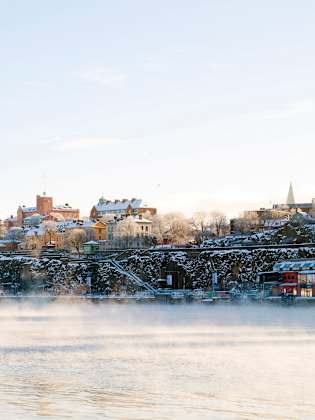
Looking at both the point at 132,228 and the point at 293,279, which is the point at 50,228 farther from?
the point at 293,279

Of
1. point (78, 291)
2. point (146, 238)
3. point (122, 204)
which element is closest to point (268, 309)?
point (78, 291)

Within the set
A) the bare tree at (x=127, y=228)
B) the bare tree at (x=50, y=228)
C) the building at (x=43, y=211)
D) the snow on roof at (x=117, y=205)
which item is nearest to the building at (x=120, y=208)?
the snow on roof at (x=117, y=205)

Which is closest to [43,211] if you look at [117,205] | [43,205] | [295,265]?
[43,205]

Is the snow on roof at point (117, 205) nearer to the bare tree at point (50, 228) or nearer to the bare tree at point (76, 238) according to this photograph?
the bare tree at point (50, 228)

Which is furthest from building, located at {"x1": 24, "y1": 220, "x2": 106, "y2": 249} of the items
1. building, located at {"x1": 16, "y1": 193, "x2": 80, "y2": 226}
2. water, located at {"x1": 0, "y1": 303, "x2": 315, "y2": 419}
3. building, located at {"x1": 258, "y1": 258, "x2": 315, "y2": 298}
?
water, located at {"x1": 0, "y1": 303, "x2": 315, "y2": 419}

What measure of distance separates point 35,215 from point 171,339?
147696 millimetres

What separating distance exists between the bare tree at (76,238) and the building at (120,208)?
97.8 feet

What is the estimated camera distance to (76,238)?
132500 mm

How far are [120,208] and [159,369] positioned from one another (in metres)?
145

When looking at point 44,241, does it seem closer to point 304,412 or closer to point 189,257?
point 189,257

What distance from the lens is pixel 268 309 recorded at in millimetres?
64562

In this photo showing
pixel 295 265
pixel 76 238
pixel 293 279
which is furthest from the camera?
pixel 76 238

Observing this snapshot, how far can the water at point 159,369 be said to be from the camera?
22766mm

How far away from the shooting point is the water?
2277 cm
